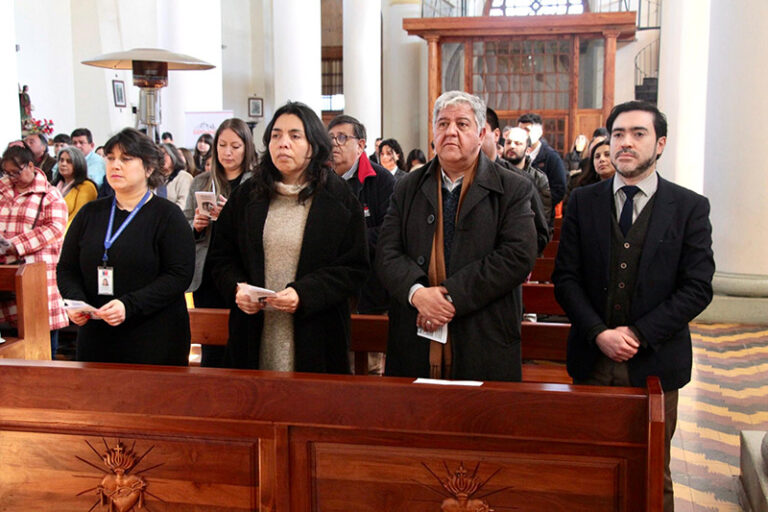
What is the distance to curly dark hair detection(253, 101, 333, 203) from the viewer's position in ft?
9.59

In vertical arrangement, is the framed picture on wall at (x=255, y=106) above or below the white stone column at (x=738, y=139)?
above

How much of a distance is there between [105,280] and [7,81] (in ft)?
12.8

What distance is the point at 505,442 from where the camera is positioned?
1.95m

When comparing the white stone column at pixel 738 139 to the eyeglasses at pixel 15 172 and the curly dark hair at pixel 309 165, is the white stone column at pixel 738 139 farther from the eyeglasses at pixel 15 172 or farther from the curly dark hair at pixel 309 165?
the eyeglasses at pixel 15 172

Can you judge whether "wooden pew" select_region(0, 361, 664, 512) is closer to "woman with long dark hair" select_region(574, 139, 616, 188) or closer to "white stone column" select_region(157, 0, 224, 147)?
"woman with long dark hair" select_region(574, 139, 616, 188)

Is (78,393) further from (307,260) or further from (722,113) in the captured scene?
(722,113)

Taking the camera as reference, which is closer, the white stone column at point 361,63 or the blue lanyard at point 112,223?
the blue lanyard at point 112,223

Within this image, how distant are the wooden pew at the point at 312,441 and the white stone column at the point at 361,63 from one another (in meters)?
12.9

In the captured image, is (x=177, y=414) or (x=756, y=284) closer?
(x=177, y=414)

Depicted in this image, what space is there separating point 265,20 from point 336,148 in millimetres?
16084

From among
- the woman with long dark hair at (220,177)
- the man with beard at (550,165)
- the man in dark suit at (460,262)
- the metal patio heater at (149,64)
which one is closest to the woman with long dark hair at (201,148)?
the metal patio heater at (149,64)

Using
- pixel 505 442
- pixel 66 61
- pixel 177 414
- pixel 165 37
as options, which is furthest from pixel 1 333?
pixel 66 61

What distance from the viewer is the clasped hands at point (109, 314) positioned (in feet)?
8.85

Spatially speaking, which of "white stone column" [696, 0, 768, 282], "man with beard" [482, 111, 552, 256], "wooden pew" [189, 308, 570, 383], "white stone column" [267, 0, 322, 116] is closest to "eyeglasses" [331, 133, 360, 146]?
"man with beard" [482, 111, 552, 256]
